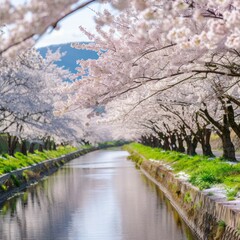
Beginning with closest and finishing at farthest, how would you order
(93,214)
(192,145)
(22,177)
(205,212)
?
(205,212) < (93,214) < (22,177) < (192,145)

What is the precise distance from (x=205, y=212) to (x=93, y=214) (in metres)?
6.79

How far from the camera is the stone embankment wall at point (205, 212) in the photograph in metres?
10.1

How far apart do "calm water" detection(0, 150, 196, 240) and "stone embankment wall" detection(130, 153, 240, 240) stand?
397 mm

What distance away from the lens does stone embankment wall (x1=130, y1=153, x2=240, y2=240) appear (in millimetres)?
10117

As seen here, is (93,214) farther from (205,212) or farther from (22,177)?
(22,177)

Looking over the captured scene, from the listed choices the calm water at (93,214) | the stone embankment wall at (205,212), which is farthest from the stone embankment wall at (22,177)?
the stone embankment wall at (205,212)

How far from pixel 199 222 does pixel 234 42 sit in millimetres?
9309

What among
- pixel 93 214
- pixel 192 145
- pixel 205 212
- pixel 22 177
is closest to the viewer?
pixel 205 212

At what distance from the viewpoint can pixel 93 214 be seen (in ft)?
62.0

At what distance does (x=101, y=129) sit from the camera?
10475cm

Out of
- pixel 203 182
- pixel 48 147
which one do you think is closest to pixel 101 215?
pixel 203 182

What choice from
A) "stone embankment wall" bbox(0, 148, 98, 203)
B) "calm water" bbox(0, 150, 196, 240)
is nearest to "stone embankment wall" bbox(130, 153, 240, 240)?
"calm water" bbox(0, 150, 196, 240)

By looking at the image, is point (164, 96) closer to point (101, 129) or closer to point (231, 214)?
point (231, 214)

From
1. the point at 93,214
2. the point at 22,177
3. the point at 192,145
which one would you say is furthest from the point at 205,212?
the point at 22,177
